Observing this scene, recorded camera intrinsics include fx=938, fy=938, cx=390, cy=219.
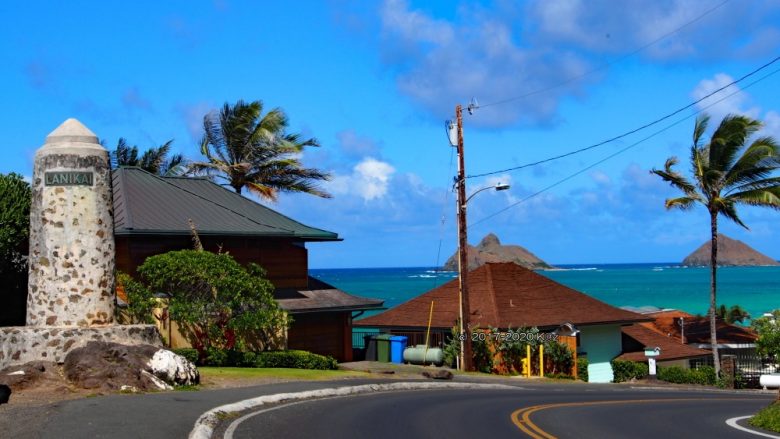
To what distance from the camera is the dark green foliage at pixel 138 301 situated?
28.3 metres

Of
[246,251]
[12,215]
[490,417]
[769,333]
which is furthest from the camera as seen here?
[246,251]

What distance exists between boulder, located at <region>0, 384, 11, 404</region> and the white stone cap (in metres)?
5.69

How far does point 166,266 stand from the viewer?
2872cm

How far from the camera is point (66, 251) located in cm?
2055

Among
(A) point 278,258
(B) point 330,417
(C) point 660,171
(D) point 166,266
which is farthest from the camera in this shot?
(C) point 660,171

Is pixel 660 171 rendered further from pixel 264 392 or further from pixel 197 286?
pixel 264 392

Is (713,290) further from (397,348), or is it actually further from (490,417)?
(490,417)

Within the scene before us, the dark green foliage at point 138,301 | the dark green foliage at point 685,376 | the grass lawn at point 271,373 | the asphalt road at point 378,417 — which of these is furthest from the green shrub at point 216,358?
the dark green foliage at point 685,376

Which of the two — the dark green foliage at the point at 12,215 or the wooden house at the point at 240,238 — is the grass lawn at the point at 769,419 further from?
the dark green foliage at the point at 12,215

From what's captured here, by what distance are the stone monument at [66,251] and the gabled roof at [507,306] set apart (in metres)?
20.8

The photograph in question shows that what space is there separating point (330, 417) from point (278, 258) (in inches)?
725

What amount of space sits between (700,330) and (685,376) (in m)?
13.5

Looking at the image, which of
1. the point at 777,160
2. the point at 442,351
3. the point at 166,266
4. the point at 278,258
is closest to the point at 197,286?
the point at 166,266

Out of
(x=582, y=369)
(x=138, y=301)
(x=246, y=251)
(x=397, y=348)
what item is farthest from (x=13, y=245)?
(x=582, y=369)
